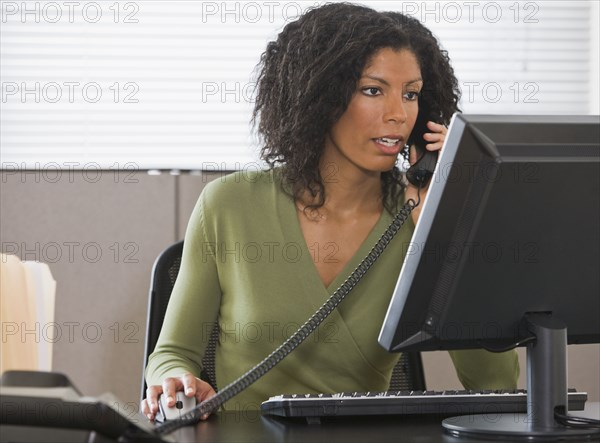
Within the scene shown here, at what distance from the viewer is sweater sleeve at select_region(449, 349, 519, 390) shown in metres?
1.45

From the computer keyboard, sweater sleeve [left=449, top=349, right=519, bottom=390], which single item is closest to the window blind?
sweater sleeve [left=449, top=349, right=519, bottom=390]

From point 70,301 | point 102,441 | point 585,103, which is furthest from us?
point 585,103

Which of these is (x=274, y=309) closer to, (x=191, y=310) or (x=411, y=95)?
(x=191, y=310)

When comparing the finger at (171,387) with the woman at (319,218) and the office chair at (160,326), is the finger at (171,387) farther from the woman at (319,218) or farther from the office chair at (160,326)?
the office chair at (160,326)

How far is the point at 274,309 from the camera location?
5.09 ft

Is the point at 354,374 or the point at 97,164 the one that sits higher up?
the point at 97,164

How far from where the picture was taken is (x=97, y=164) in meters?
2.29

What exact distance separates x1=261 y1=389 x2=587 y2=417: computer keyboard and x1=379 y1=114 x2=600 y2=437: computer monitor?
88 millimetres

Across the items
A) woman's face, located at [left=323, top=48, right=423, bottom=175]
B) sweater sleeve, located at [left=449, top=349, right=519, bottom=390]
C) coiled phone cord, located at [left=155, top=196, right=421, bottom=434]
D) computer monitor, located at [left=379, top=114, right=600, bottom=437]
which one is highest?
woman's face, located at [left=323, top=48, right=423, bottom=175]

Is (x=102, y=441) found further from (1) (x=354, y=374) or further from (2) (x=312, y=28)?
(2) (x=312, y=28)

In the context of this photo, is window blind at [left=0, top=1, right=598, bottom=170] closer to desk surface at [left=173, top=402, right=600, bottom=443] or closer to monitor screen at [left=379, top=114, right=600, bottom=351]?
desk surface at [left=173, top=402, right=600, bottom=443]

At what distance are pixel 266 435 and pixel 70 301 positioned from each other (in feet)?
4.46

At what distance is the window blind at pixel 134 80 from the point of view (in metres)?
2.29

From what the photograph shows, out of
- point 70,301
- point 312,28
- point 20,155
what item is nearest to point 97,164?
point 20,155
